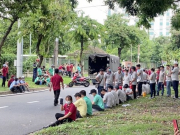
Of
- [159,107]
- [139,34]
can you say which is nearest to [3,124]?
[159,107]

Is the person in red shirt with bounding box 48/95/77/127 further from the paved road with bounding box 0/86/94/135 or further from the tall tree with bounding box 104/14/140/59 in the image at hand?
the tall tree with bounding box 104/14/140/59

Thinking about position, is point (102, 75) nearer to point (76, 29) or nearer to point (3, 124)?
point (3, 124)

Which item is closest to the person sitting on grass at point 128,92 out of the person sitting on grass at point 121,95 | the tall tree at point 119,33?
the person sitting on grass at point 121,95

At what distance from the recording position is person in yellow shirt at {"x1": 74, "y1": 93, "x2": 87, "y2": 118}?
11.4m

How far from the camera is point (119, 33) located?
47094 millimetres

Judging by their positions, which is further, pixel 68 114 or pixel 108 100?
pixel 108 100

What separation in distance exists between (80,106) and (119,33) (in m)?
36.2

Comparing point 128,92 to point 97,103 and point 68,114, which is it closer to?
point 97,103

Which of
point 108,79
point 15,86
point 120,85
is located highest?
point 108,79

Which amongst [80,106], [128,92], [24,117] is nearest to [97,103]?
[80,106]

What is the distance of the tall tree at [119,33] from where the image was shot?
47.2 m

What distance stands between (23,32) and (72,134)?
1784cm

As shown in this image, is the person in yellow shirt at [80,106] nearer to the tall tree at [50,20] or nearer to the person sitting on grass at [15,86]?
the person sitting on grass at [15,86]

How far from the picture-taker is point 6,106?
1529 centimetres
